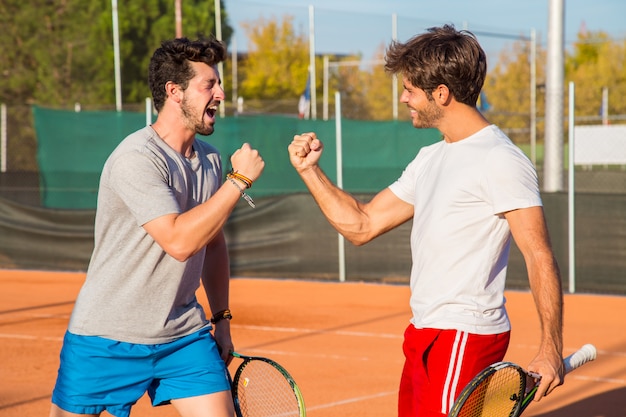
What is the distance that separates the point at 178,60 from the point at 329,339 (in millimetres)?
5559

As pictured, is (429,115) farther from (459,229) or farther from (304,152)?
(304,152)

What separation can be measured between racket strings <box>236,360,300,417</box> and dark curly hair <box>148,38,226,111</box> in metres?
1.23

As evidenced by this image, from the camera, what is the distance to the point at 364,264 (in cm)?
1319

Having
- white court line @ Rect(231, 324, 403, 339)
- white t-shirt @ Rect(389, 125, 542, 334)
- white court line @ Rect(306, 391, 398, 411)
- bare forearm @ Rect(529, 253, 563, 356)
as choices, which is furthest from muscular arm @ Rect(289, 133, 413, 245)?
white court line @ Rect(231, 324, 403, 339)

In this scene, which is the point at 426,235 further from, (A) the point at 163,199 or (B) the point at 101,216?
(B) the point at 101,216

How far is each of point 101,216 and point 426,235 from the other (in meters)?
1.25

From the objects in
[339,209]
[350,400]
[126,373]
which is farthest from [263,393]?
[350,400]

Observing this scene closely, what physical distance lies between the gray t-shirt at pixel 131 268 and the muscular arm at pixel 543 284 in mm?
1270

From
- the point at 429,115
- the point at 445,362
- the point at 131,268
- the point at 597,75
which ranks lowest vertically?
the point at 445,362

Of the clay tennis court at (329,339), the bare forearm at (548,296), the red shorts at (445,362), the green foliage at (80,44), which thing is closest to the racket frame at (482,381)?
the bare forearm at (548,296)

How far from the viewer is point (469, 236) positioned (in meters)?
3.50

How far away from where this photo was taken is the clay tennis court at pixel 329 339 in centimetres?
682

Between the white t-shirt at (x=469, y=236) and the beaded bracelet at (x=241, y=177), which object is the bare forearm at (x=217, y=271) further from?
the white t-shirt at (x=469, y=236)

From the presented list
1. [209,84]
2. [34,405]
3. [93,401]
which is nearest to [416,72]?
[209,84]
